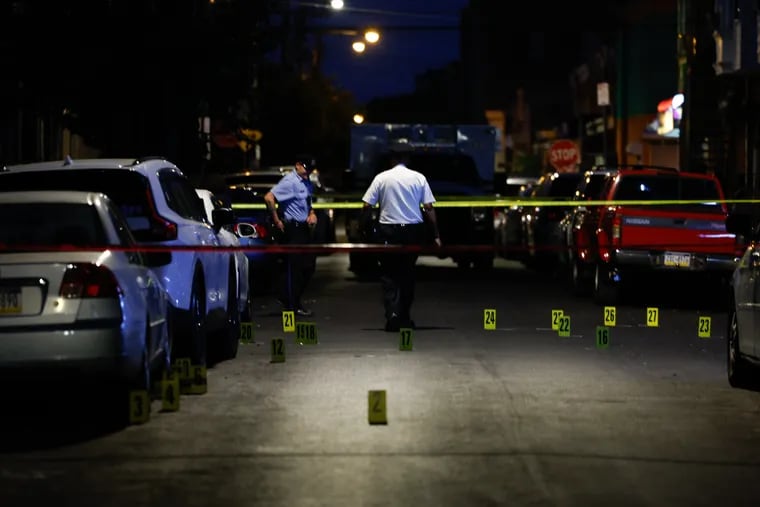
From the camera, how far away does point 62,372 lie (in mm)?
10438

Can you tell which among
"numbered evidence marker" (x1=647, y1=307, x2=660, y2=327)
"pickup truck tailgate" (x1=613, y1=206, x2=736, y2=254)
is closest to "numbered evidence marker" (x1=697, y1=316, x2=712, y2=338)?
"numbered evidence marker" (x1=647, y1=307, x2=660, y2=327)

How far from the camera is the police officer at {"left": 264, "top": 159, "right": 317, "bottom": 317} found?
19.3 meters

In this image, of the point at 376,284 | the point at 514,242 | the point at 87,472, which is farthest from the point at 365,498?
the point at 514,242

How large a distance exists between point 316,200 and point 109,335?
62.8ft

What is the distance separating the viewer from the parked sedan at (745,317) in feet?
40.7

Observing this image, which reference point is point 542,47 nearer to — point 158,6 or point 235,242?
point 158,6

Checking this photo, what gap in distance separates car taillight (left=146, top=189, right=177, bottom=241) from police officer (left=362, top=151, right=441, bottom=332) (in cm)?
444

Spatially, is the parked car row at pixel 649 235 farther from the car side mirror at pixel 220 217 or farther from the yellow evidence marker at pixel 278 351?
the yellow evidence marker at pixel 278 351

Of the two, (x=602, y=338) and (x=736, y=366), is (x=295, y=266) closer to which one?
(x=602, y=338)

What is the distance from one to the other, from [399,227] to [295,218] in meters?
2.50

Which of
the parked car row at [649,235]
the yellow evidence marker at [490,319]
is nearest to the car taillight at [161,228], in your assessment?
the yellow evidence marker at [490,319]

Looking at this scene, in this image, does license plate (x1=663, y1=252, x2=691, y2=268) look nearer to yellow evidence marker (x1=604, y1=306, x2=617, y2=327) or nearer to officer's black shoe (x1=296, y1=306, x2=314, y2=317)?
yellow evidence marker (x1=604, y1=306, x2=617, y2=327)

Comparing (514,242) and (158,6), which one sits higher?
(158,6)

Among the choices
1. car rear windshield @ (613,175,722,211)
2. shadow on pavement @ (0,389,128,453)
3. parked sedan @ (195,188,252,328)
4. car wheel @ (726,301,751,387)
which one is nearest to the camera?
shadow on pavement @ (0,389,128,453)
